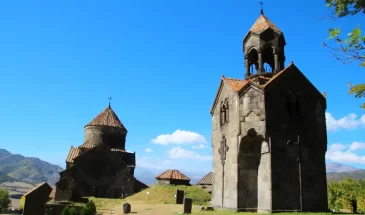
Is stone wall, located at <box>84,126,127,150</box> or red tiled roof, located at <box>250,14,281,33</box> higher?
red tiled roof, located at <box>250,14,281,33</box>

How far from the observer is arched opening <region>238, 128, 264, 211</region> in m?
14.4

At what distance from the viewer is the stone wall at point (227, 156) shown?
14898 mm

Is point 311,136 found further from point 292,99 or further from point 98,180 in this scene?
point 98,180

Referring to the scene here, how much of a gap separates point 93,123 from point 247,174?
24.4 metres

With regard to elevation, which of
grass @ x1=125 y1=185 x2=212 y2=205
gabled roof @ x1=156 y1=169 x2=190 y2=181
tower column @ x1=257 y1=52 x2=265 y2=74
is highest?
tower column @ x1=257 y1=52 x2=265 y2=74

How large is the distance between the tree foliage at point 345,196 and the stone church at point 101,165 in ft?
67.7

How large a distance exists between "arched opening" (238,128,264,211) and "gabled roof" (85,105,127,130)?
2307 cm

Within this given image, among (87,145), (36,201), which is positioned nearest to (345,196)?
(87,145)

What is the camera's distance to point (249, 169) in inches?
578

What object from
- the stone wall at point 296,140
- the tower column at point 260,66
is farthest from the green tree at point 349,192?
the tower column at point 260,66

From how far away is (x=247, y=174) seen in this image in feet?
48.1

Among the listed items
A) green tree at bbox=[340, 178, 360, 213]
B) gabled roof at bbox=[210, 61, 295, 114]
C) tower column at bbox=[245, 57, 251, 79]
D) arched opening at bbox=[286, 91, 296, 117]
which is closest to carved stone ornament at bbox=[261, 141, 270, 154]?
arched opening at bbox=[286, 91, 296, 117]

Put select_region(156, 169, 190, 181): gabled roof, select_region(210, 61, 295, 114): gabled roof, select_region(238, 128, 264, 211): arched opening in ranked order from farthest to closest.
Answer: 1. select_region(156, 169, 190, 181): gabled roof
2. select_region(210, 61, 295, 114): gabled roof
3. select_region(238, 128, 264, 211): arched opening

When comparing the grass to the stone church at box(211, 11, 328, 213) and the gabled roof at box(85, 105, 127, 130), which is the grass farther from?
the gabled roof at box(85, 105, 127, 130)
